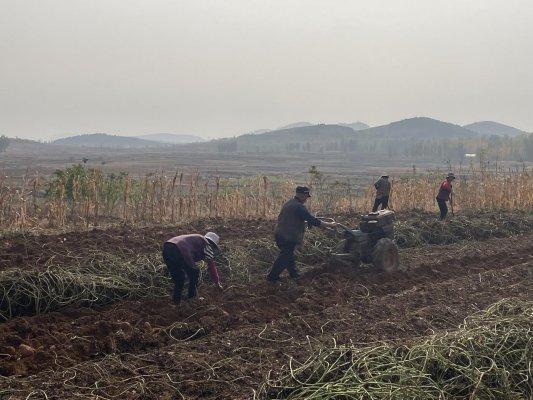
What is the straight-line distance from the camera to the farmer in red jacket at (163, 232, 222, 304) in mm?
7863

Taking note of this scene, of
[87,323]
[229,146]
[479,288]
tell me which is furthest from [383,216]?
[229,146]

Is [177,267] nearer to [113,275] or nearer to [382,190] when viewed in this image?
[113,275]

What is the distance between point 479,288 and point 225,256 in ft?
14.6

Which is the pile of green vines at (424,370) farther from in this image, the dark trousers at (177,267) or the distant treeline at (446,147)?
the distant treeline at (446,147)

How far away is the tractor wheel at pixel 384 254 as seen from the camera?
10195mm

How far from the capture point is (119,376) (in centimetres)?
562

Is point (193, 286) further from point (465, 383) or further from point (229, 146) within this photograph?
point (229, 146)

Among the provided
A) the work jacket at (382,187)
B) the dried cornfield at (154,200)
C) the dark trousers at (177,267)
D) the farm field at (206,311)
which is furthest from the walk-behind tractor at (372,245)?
the dried cornfield at (154,200)

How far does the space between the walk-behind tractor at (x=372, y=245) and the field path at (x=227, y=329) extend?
247 millimetres

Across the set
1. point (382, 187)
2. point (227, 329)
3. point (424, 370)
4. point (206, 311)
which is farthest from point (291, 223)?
point (382, 187)

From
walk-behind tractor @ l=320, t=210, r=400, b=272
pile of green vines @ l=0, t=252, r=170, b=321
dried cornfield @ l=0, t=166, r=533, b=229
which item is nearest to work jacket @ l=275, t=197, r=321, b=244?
walk-behind tractor @ l=320, t=210, r=400, b=272

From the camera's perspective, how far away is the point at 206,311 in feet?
25.6

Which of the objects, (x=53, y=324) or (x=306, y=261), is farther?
(x=306, y=261)

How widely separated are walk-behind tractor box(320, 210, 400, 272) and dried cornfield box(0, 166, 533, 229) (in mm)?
7222
